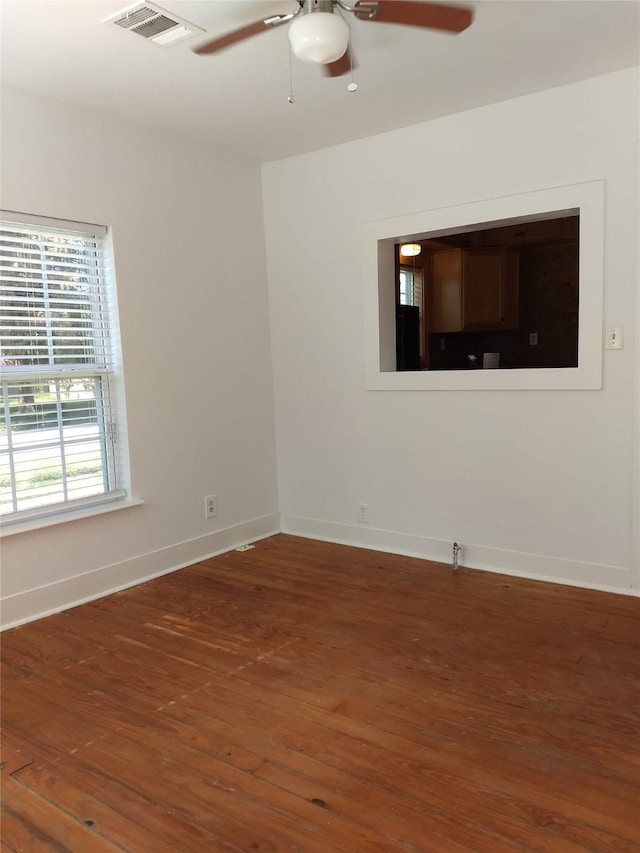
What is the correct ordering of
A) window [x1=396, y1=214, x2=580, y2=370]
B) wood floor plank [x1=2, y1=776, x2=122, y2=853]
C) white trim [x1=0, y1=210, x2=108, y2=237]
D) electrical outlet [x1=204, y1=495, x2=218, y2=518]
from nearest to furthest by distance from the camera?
wood floor plank [x1=2, y1=776, x2=122, y2=853], white trim [x1=0, y1=210, x2=108, y2=237], electrical outlet [x1=204, y1=495, x2=218, y2=518], window [x1=396, y1=214, x2=580, y2=370]

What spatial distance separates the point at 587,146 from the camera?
3.11m

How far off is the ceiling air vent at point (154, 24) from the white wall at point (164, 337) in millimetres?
903

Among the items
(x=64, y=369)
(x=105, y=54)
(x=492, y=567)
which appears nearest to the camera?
(x=105, y=54)

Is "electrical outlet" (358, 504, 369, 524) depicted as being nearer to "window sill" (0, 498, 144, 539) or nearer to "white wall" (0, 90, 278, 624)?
"white wall" (0, 90, 278, 624)

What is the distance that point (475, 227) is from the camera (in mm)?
3566

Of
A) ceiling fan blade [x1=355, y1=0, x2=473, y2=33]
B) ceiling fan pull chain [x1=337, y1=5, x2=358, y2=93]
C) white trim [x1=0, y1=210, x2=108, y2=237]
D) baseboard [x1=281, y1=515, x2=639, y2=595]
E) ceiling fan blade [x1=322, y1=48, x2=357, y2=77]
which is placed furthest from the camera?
baseboard [x1=281, y1=515, x2=639, y2=595]

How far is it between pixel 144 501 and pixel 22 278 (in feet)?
4.45

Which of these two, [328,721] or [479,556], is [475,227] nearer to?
[479,556]

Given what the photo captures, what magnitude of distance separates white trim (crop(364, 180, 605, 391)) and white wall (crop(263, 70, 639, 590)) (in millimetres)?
54

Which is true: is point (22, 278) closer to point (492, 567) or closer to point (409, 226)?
point (409, 226)

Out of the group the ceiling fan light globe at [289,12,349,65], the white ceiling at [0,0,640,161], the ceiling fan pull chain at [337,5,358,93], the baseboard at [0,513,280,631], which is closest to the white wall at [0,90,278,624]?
the baseboard at [0,513,280,631]

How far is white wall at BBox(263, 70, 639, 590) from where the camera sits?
3123 millimetres

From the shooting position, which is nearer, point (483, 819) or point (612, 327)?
point (483, 819)

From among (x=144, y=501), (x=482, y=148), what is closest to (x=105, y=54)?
(x=482, y=148)
